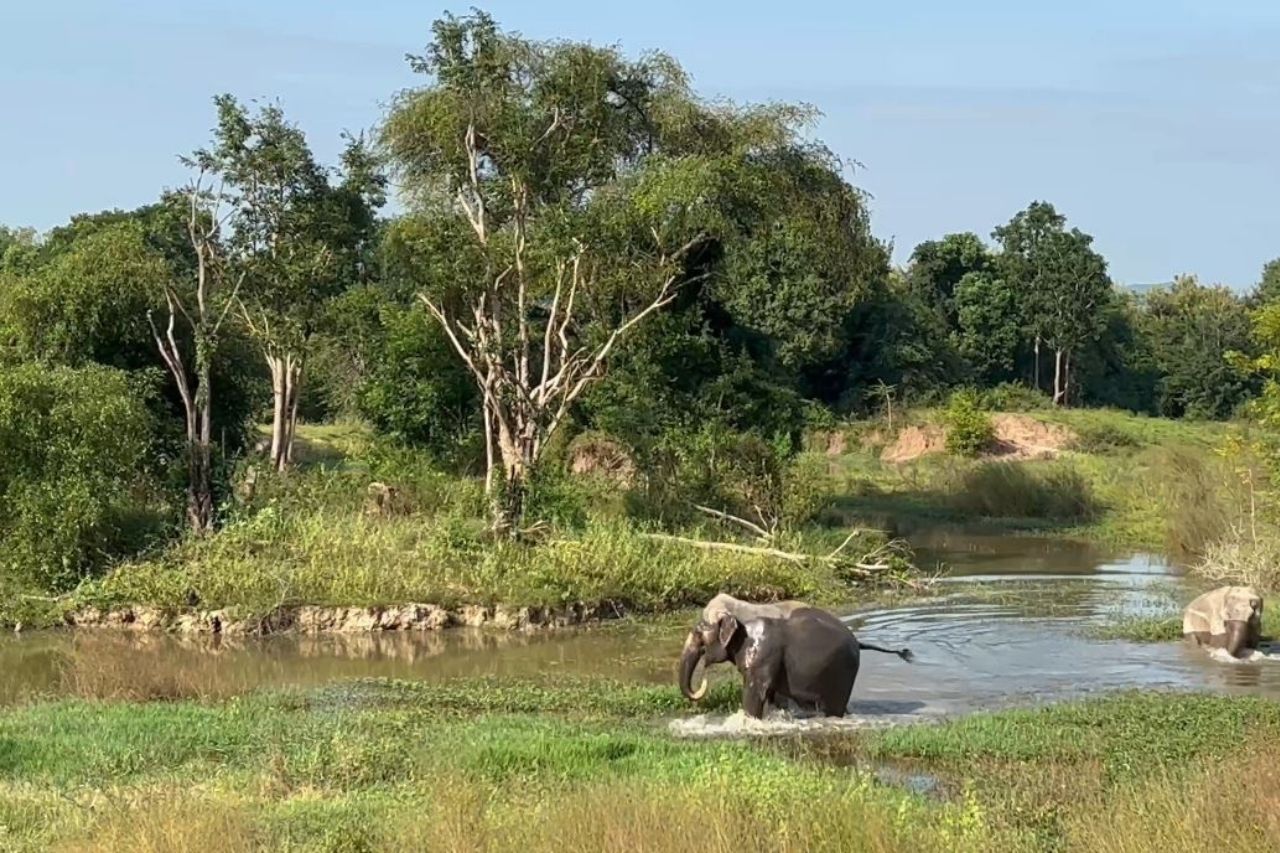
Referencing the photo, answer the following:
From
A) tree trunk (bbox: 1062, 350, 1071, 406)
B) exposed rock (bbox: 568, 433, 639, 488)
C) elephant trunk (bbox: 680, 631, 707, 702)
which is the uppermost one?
tree trunk (bbox: 1062, 350, 1071, 406)

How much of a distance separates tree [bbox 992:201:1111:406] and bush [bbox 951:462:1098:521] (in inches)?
744

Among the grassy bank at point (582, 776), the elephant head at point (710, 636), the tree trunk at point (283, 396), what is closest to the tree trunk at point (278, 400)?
the tree trunk at point (283, 396)

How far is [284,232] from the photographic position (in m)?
27.8

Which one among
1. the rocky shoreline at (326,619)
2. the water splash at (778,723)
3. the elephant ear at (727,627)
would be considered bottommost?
the water splash at (778,723)

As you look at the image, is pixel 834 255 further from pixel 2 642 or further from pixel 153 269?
pixel 2 642

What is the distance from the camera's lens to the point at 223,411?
2703 centimetres

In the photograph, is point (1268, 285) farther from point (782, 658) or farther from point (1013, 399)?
point (782, 658)

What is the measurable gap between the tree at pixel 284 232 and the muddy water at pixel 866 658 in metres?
8.53

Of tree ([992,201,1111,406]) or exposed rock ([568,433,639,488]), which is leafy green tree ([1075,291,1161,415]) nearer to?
tree ([992,201,1111,406])

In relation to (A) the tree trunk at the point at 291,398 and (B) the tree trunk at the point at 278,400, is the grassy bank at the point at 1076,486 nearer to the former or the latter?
(A) the tree trunk at the point at 291,398

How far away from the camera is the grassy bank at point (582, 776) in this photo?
264 inches

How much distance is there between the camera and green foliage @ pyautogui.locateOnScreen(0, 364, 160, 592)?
2177 cm

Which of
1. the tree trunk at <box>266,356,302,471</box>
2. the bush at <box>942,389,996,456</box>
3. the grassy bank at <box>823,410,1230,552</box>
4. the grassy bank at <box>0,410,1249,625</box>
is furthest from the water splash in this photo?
the bush at <box>942,389,996,456</box>

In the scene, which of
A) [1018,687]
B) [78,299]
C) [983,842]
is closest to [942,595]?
[1018,687]
